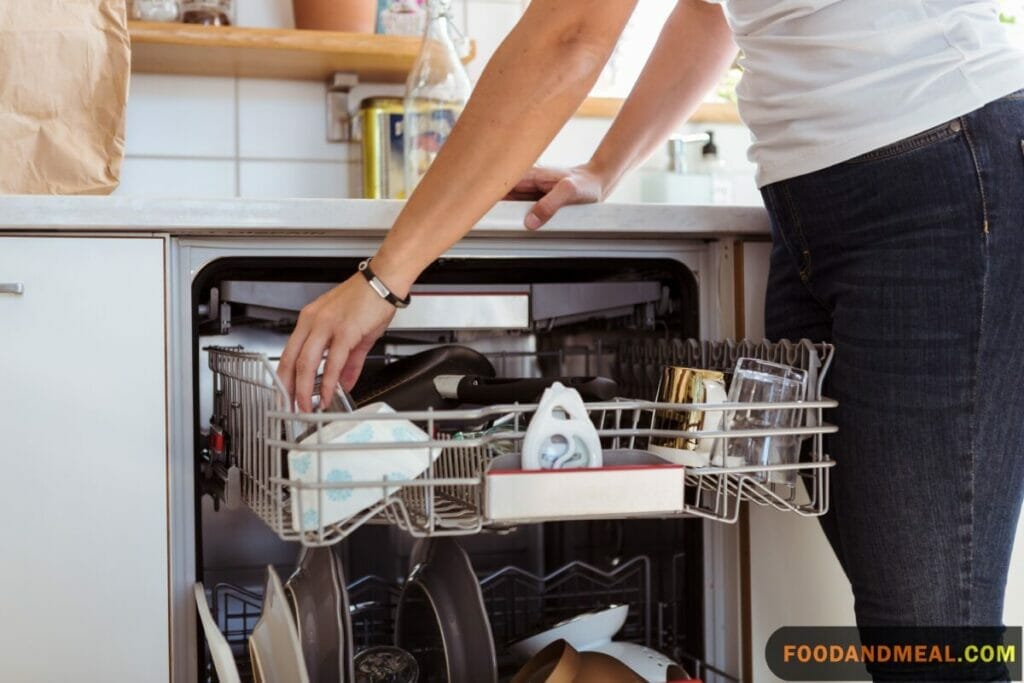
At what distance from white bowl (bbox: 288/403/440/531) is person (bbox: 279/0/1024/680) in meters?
0.09

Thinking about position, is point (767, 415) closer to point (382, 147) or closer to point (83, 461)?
point (83, 461)

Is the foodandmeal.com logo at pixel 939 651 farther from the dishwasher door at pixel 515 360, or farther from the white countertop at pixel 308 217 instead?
the white countertop at pixel 308 217

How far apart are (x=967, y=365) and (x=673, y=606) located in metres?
0.53

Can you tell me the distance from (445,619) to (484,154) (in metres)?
0.54

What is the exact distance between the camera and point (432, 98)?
1642 mm

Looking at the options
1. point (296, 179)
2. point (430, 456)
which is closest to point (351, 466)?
point (430, 456)

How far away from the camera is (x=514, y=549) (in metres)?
1.63

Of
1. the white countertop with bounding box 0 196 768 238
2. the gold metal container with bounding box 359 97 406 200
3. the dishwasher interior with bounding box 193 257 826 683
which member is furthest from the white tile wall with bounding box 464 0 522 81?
the white countertop with bounding box 0 196 768 238

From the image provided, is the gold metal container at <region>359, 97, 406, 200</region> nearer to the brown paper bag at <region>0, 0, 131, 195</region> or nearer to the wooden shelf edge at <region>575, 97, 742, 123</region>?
the wooden shelf edge at <region>575, 97, 742, 123</region>

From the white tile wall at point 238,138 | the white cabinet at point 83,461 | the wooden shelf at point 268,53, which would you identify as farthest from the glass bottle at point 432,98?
the white cabinet at point 83,461

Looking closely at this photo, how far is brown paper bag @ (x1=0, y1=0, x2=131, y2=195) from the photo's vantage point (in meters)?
1.24

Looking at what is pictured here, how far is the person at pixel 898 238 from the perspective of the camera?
0.88 metres

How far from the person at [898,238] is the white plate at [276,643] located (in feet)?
0.63

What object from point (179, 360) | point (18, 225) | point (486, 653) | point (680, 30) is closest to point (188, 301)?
point (179, 360)
